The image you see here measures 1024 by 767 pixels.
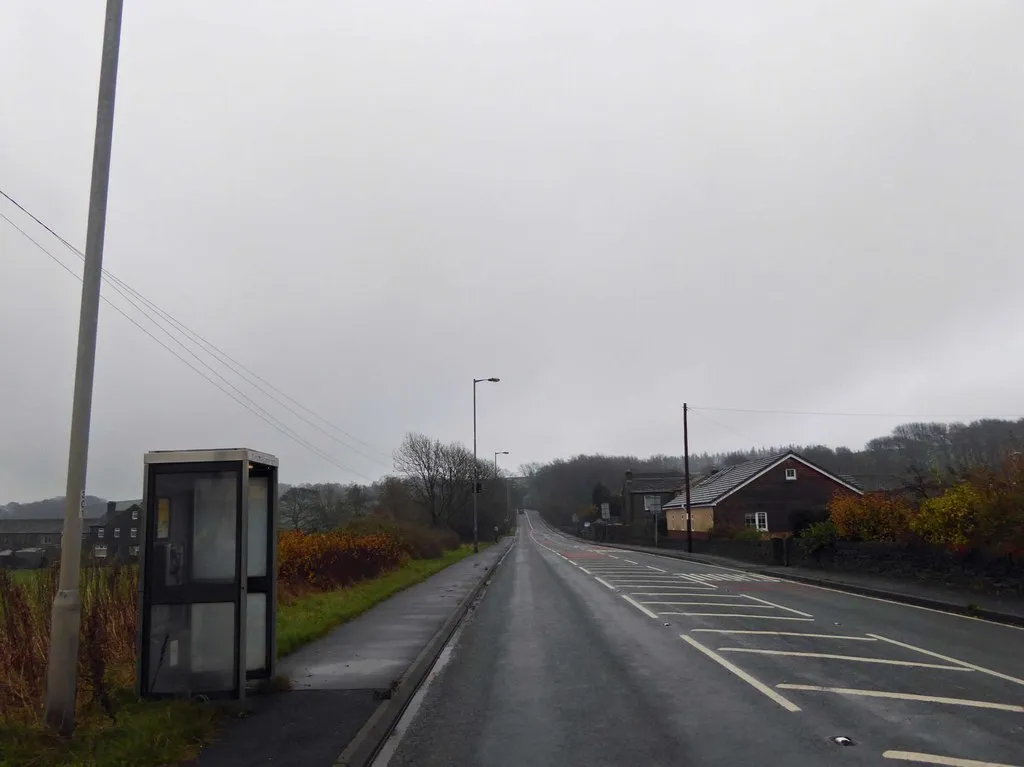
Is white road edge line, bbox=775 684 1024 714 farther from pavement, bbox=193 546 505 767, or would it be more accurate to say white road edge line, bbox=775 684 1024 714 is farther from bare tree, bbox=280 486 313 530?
bare tree, bbox=280 486 313 530

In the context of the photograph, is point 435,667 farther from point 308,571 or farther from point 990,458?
point 990,458

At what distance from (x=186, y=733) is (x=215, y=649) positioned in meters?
1.34

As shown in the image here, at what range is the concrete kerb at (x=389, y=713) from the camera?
19.6 feet

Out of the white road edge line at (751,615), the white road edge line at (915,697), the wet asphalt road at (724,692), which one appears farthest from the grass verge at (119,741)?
the white road edge line at (751,615)

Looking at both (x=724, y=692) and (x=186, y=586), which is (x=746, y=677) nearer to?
(x=724, y=692)

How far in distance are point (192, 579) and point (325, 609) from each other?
7.92m

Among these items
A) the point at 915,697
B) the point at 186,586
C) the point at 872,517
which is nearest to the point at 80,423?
the point at 186,586

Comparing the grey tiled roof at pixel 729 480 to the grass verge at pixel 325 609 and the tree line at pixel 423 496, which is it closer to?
the tree line at pixel 423 496

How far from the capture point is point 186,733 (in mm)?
6199

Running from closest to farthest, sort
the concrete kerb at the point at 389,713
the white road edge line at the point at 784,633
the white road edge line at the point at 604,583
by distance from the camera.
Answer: the concrete kerb at the point at 389,713
the white road edge line at the point at 784,633
the white road edge line at the point at 604,583

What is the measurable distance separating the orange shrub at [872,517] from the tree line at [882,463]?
0.72 metres

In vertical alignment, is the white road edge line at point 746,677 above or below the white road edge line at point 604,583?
above

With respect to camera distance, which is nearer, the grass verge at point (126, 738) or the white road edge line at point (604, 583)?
the grass verge at point (126, 738)

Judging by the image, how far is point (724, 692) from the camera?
811 centimetres
